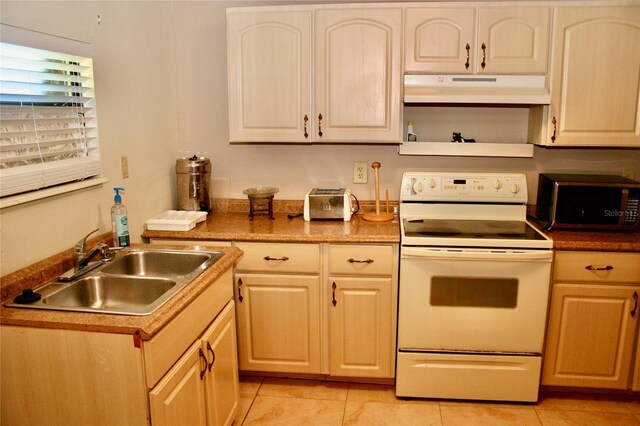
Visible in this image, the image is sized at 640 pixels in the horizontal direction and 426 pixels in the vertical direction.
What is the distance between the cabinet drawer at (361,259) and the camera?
8.53 ft

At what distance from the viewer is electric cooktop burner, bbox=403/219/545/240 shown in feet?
8.39

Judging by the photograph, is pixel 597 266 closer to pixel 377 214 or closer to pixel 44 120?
pixel 377 214

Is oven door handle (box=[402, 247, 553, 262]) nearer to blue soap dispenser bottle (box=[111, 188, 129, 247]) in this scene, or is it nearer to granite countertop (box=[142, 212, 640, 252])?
granite countertop (box=[142, 212, 640, 252])

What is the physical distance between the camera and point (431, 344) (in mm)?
2598

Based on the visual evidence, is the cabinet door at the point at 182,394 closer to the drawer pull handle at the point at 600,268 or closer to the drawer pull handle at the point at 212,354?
the drawer pull handle at the point at 212,354

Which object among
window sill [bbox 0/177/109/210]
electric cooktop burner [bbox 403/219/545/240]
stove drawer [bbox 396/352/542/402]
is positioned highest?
window sill [bbox 0/177/109/210]

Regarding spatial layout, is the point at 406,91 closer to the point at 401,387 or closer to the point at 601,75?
the point at 601,75

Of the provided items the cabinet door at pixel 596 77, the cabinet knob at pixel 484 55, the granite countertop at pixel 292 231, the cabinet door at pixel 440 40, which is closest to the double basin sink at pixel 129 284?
the granite countertop at pixel 292 231

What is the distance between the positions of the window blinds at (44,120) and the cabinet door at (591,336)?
229 centimetres

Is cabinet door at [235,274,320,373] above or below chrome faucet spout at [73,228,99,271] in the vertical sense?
below

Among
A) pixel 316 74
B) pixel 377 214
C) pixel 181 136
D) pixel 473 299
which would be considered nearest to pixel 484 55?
pixel 316 74

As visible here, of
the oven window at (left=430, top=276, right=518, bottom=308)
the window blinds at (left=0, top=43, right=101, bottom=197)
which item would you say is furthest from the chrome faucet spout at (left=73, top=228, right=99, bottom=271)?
the oven window at (left=430, top=276, right=518, bottom=308)

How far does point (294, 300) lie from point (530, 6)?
1887mm

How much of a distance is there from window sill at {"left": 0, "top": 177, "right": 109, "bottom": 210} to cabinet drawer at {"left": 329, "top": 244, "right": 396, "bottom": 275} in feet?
3.76
